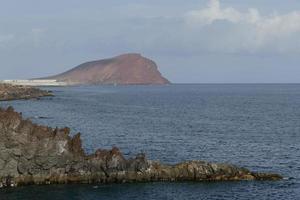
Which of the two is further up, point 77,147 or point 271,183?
point 77,147

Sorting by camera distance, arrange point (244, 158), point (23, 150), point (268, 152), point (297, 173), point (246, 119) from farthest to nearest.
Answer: point (246, 119)
point (268, 152)
point (244, 158)
point (297, 173)
point (23, 150)

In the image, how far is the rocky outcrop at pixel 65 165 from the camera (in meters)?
60.9

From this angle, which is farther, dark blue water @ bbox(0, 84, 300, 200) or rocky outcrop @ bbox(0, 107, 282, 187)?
rocky outcrop @ bbox(0, 107, 282, 187)

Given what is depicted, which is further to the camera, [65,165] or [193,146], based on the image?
[193,146]

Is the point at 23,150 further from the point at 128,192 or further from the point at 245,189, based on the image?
the point at 245,189

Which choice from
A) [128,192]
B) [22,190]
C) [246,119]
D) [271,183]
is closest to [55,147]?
[22,190]

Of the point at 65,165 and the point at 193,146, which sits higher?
the point at 65,165

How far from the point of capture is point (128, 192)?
5756cm

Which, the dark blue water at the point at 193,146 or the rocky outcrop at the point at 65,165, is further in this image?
the rocky outcrop at the point at 65,165

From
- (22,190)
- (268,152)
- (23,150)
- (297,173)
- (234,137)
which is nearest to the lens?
(22,190)

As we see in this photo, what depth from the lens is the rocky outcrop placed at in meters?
60.9

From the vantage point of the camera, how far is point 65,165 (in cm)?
6234

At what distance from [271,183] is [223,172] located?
6028 mm

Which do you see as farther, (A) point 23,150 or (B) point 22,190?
(A) point 23,150
